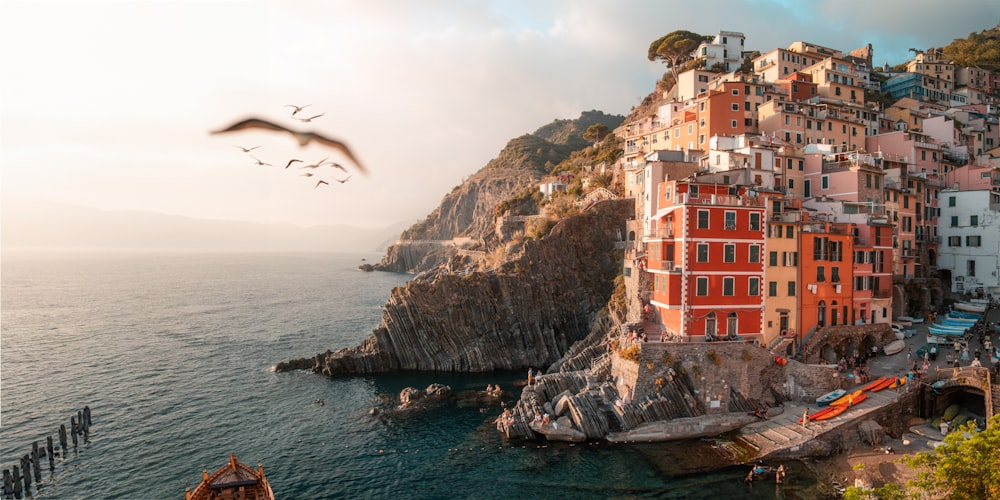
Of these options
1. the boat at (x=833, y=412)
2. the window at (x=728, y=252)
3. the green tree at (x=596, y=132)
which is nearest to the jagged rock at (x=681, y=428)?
the boat at (x=833, y=412)

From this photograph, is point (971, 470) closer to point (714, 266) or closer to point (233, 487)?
point (714, 266)

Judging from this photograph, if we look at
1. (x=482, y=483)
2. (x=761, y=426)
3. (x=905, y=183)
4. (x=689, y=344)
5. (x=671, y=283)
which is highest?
(x=905, y=183)

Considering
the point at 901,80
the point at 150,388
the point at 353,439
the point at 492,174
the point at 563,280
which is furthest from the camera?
the point at 492,174

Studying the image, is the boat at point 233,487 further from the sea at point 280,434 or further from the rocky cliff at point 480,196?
the rocky cliff at point 480,196

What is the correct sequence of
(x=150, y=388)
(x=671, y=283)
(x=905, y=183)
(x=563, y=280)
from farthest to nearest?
(x=563, y=280)
(x=905, y=183)
(x=150, y=388)
(x=671, y=283)

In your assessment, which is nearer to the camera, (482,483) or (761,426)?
(482,483)

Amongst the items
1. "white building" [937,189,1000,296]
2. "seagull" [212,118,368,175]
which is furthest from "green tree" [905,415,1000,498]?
"white building" [937,189,1000,296]

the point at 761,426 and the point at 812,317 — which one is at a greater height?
the point at 812,317

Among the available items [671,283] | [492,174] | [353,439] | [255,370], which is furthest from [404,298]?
[492,174]

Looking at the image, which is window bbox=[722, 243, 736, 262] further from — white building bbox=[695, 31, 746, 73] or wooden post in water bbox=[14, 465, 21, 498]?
white building bbox=[695, 31, 746, 73]

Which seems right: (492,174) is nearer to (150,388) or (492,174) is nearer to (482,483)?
(150,388)
